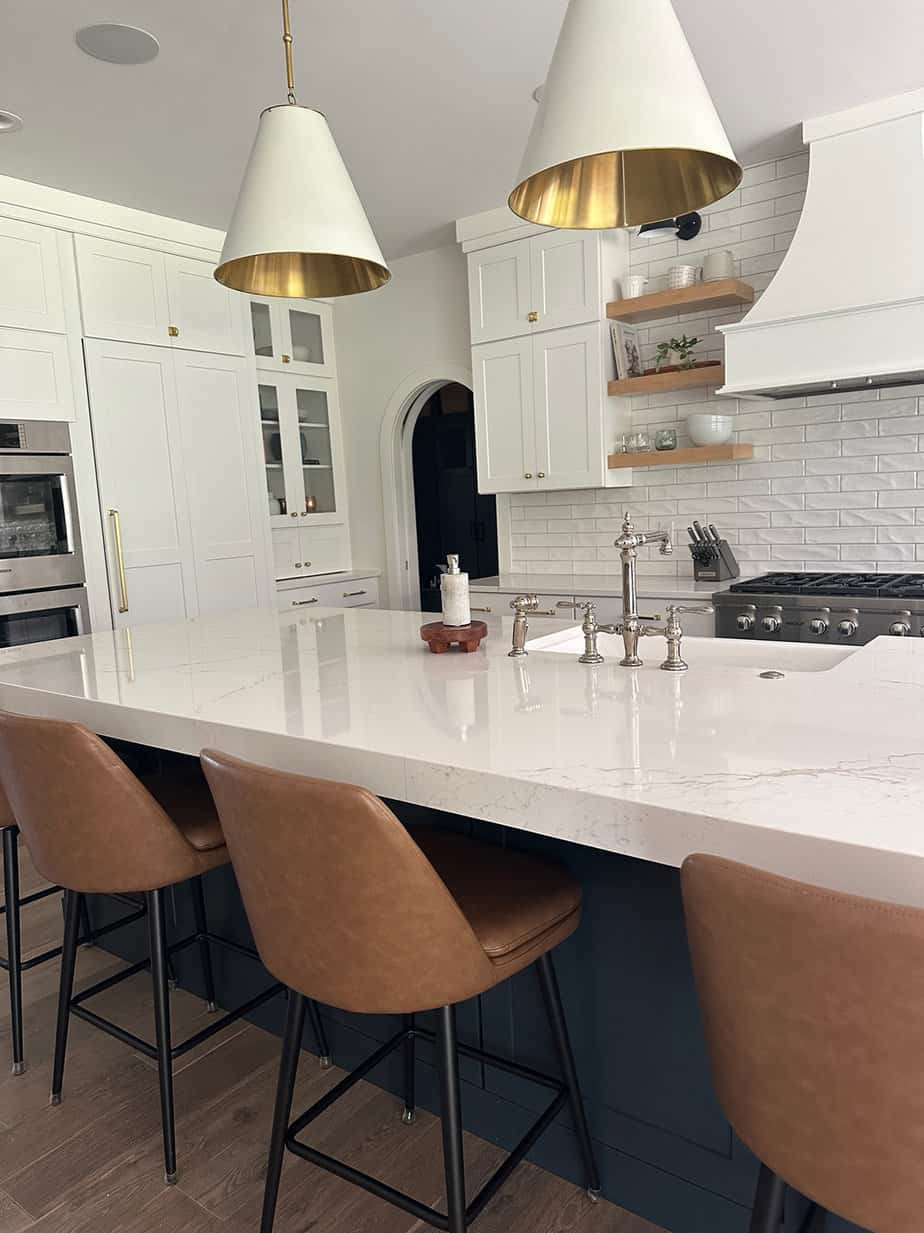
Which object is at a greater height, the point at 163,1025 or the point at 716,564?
the point at 716,564

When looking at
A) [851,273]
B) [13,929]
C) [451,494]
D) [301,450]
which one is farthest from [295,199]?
[451,494]

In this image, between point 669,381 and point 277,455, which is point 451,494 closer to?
point 277,455

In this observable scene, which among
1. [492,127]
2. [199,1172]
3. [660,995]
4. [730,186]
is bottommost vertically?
[199,1172]

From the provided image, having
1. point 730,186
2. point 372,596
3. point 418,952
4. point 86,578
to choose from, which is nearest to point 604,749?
point 418,952

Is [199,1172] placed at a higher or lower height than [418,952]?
lower

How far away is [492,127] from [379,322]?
2.08 metres

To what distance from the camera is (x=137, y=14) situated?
2.72 metres

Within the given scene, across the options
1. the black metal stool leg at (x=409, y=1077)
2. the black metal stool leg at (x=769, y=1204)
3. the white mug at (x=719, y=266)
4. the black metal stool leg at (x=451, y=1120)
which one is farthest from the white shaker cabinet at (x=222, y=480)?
the black metal stool leg at (x=769, y=1204)

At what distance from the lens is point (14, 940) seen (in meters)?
2.31

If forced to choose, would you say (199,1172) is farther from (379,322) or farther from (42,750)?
(379,322)

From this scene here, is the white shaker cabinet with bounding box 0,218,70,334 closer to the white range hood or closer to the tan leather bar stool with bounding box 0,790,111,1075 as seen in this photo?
the tan leather bar stool with bounding box 0,790,111,1075

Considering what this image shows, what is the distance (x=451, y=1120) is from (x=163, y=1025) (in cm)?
79

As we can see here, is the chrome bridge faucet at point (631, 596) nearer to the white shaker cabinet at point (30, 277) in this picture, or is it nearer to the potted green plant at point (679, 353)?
the potted green plant at point (679, 353)

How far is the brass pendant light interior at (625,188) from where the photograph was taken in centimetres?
172
